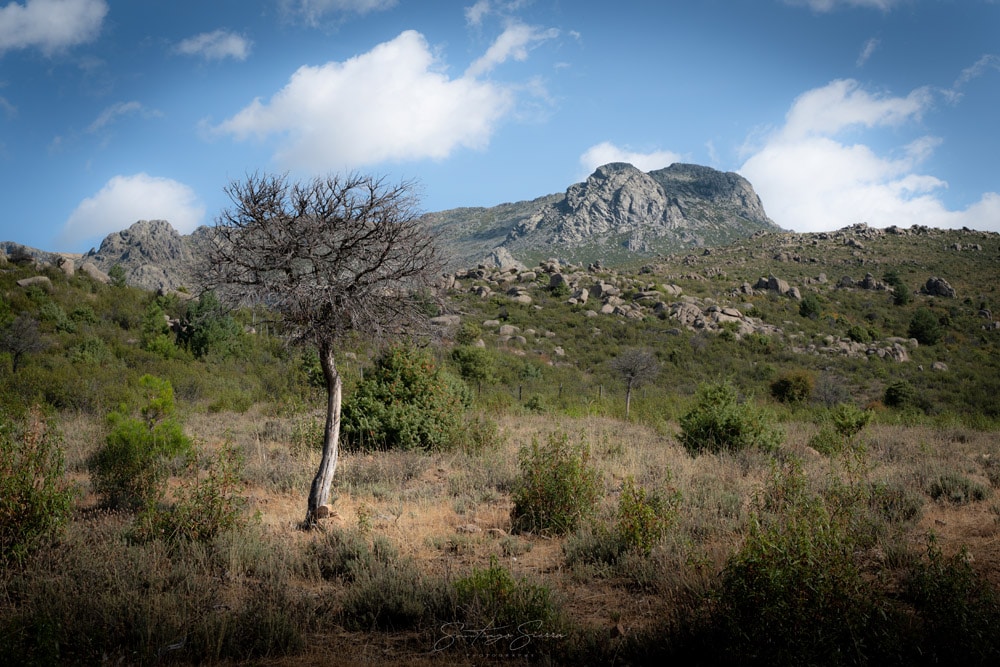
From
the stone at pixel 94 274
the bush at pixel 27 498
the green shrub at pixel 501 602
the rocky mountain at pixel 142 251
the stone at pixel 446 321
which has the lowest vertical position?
the green shrub at pixel 501 602

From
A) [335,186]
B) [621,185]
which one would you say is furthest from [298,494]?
[621,185]

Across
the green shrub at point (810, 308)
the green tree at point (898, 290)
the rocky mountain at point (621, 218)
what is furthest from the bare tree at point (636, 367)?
the rocky mountain at point (621, 218)

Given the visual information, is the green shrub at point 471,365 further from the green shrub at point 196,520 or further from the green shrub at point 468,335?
the green shrub at point 196,520

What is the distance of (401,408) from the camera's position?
Answer: 11.4 m

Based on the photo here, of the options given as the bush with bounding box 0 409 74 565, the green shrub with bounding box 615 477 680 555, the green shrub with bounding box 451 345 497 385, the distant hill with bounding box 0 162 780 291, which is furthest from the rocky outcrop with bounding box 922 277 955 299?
the bush with bounding box 0 409 74 565

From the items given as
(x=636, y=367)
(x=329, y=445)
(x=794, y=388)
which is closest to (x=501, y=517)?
(x=329, y=445)

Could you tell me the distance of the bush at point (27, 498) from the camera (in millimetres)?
5301

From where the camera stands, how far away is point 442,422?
1164 centimetres

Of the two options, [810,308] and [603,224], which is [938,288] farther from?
[603,224]

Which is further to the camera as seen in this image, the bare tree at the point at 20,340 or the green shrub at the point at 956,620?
the bare tree at the point at 20,340

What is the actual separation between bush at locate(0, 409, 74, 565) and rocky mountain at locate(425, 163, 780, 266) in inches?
3314

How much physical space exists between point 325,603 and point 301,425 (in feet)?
26.8

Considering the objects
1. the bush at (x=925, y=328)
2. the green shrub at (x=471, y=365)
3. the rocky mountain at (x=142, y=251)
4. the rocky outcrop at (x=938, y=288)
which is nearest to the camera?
the green shrub at (x=471, y=365)

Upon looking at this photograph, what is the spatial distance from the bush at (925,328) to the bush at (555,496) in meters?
43.6
